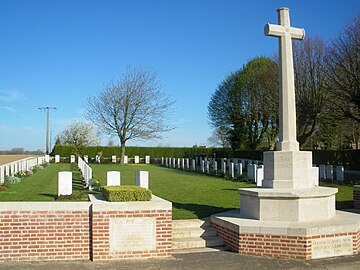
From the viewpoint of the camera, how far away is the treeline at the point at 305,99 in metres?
23.3

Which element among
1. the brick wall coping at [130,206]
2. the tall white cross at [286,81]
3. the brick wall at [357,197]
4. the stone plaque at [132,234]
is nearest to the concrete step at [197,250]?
the stone plaque at [132,234]

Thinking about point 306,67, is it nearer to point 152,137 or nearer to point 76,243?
point 152,137

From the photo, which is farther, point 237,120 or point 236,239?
point 237,120

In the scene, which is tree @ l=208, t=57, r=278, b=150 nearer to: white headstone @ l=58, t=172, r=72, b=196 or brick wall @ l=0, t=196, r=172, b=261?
white headstone @ l=58, t=172, r=72, b=196

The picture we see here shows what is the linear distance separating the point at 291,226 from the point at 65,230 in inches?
167

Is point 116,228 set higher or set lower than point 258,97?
lower

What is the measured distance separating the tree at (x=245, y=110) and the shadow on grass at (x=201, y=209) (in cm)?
2661


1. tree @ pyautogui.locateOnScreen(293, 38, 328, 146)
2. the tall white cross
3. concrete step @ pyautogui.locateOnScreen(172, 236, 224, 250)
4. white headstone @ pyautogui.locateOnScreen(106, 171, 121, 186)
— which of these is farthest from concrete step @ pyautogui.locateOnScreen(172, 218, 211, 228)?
tree @ pyautogui.locateOnScreen(293, 38, 328, 146)

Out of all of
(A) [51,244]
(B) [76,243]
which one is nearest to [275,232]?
(B) [76,243]

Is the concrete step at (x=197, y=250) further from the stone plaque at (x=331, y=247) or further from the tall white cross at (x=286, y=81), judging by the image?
the tall white cross at (x=286, y=81)

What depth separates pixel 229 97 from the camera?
40.9 metres

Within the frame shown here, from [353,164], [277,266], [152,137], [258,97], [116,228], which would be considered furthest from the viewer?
[152,137]

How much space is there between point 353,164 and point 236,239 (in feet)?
79.6

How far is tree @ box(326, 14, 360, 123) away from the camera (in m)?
22.3
